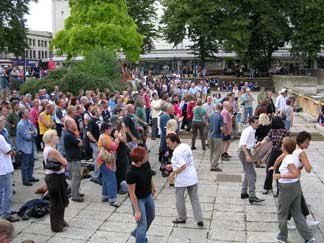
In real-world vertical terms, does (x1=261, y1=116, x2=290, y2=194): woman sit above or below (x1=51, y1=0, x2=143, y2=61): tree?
below

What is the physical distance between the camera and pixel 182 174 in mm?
7656

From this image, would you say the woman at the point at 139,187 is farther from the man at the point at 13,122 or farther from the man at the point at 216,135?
the man at the point at 13,122

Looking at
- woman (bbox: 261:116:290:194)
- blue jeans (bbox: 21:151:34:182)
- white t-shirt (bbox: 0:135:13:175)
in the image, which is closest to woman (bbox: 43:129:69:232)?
white t-shirt (bbox: 0:135:13:175)

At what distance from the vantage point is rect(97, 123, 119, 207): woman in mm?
8781

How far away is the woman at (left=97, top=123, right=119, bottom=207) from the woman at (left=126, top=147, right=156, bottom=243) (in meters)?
2.39

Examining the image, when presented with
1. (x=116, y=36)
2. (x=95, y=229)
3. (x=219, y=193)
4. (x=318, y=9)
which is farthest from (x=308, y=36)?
(x=95, y=229)

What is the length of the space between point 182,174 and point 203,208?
162cm

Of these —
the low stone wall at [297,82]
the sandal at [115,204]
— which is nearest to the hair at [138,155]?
the sandal at [115,204]

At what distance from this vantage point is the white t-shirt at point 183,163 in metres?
7.55

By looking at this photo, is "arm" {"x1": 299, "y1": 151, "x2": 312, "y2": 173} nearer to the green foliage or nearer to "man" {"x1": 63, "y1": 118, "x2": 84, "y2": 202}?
"man" {"x1": 63, "y1": 118, "x2": 84, "y2": 202}

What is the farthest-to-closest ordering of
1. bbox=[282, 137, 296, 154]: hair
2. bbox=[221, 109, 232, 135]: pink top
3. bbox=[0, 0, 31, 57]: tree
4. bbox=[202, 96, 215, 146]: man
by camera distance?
bbox=[0, 0, 31, 57]: tree < bbox=[202, 96, 215, 146]: man < bbox=[221, 109, 232, 135]: pink top < bbox=[282, 137, 296, 154]: hair

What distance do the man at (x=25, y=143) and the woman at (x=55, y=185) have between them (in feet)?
9.24

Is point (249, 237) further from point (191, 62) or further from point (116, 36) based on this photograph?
point (191, 62)

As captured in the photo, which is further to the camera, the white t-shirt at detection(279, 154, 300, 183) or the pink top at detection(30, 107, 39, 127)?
the pink top at detection(30, 107, 39, 127)
